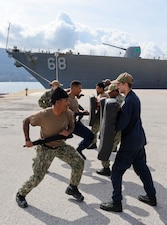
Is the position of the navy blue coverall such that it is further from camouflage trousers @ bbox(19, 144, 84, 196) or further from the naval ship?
the naval ship

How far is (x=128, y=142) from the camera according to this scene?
3.54 meters

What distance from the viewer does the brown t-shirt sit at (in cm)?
362

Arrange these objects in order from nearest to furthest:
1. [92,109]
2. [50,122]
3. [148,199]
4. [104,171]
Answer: [50,122] < [148,199] < [104,171] < [92,109]

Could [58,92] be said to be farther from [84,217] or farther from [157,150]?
[157,150]

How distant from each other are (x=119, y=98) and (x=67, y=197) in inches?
72.2

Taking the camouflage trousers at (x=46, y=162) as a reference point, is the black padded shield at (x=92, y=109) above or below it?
above

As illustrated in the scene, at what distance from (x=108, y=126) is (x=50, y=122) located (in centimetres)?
75

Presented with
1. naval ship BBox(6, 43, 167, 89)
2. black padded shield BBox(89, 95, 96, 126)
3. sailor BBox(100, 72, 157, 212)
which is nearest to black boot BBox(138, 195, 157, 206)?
sailor BBox(100, 72, 157, 212)

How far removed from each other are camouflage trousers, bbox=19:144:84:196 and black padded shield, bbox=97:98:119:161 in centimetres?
50

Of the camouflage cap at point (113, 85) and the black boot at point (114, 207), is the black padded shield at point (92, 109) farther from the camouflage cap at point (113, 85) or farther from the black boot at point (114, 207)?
the black boot at point (114, 207)

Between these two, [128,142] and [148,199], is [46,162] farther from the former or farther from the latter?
[148,199]

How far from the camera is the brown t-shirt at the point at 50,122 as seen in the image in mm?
3625

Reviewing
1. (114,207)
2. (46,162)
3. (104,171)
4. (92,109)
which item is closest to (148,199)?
(114,207)

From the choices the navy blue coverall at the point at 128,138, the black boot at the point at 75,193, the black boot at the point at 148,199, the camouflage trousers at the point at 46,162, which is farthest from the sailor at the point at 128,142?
the camouflage trousers at the point at 46,162
